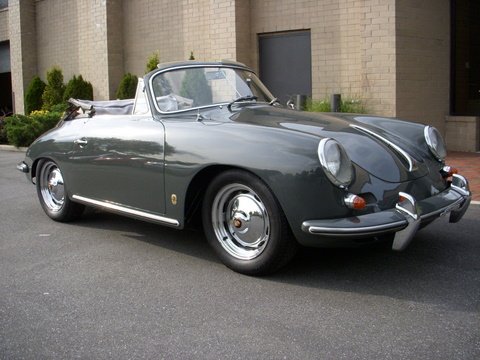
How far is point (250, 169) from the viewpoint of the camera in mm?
3668

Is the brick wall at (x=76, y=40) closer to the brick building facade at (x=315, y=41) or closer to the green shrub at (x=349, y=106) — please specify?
the brick building facade at (x=315, y=41)

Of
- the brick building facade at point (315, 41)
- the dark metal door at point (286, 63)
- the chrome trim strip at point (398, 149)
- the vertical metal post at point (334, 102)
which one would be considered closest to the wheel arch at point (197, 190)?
the chrome trim strip at point (398, 149)

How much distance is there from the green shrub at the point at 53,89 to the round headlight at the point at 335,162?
14198 mm

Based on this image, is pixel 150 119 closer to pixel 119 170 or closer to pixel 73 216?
pixel 119 170

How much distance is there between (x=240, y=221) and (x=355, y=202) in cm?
83

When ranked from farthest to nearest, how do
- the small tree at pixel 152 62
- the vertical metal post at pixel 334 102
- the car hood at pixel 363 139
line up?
the small tree at pixel 152 62, the vertical metal post at pixel 334 102, the car hood at pixel 363 139

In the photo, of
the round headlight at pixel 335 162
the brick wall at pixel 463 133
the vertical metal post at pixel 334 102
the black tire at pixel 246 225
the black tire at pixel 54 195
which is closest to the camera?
the round headlight at pixel 335 162

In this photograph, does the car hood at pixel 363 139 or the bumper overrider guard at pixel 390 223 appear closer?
the bumper overrider guard at pixel 390 223

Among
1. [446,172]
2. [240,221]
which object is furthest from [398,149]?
[240,221]

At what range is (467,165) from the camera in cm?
847

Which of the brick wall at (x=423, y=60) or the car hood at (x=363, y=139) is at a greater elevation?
the brick wall at (x=423, y=60)

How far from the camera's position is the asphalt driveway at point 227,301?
9.33ft

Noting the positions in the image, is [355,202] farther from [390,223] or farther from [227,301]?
[227,301]

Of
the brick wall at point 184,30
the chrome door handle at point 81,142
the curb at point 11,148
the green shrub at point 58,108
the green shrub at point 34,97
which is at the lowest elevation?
the curb at point 11,148
